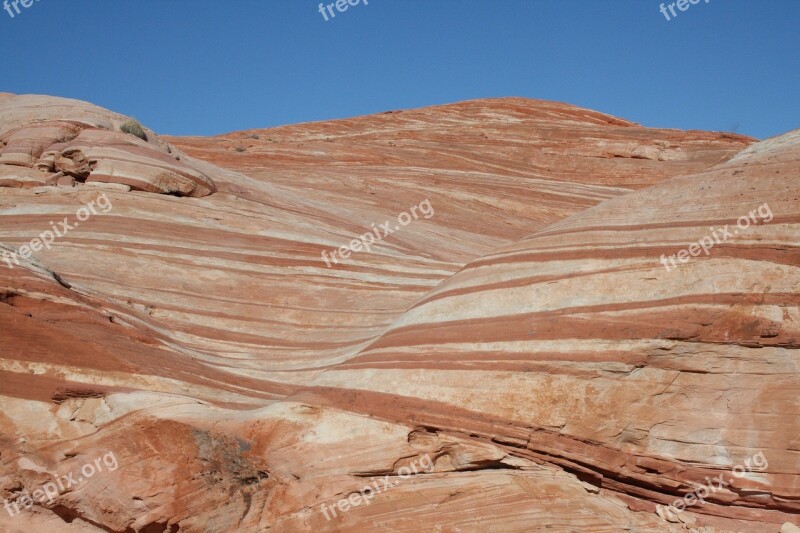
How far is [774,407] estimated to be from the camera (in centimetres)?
636

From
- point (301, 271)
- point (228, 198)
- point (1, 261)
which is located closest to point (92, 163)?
point (228, 198)

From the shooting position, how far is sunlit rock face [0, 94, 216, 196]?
13234mm

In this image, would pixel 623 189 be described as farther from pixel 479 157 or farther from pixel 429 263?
pixel 429 263

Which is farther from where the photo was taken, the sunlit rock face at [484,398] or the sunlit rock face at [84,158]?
the sunlit rock face at [84,158]

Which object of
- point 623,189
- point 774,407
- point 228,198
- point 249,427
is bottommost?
point 249,427

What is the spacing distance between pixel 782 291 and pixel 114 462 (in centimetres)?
650

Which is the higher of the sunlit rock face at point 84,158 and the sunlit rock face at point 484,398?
the sunlit rock face at point 84,158

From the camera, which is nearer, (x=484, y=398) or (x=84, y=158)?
(x=484, y=398)

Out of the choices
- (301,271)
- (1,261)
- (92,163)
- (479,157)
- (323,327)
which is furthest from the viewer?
(479,157)

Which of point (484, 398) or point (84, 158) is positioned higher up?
point (84, 158)

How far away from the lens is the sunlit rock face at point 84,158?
1323 cm

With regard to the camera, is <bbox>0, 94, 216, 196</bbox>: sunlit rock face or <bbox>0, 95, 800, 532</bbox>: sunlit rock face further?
<bbox>0, 94, 216, 196</bbox>: sunlit rock face

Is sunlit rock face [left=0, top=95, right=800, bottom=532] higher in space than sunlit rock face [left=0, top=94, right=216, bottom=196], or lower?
lower

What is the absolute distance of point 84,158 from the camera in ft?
43.8
